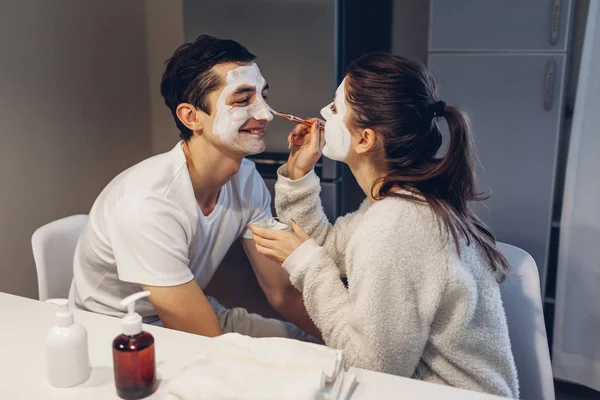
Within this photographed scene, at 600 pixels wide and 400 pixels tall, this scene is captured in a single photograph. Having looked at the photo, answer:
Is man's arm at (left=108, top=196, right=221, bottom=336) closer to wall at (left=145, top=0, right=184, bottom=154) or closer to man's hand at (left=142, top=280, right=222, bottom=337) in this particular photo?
man's hand at (left=142, top=280, right=222, bottom=337)

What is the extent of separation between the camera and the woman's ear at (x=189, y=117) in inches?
60.7

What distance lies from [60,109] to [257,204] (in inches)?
45.8

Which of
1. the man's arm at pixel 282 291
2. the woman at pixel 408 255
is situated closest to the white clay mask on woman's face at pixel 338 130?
the woman at pixel 408 255

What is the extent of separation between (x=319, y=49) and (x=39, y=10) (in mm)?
1096

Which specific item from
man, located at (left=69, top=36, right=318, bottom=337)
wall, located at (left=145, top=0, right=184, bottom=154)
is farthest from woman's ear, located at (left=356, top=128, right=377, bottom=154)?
wall, located at (left=145, top=0, right=184, bottom=154)

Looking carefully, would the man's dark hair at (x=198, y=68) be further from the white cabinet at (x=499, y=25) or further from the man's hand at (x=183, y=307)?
the white cabinet at (x=499, y=25)

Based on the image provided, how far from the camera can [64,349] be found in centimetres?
95

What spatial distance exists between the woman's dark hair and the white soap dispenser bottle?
0.62 meters

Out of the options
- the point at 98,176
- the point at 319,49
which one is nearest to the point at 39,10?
the point at 98,176

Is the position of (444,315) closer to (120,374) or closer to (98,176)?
(120,374)

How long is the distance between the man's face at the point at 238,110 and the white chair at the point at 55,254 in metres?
0.48

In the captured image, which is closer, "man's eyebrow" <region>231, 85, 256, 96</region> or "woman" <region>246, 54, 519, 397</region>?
"woman" <region>246, 54, 519, 397</region>

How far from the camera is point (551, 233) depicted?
87.7 inches

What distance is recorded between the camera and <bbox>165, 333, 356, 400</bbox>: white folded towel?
2.90 feet
